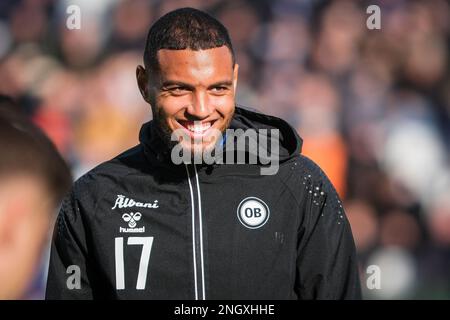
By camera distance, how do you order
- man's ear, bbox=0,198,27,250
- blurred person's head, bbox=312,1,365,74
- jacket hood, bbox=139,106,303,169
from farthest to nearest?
blurred person's head, bbox=312,1,365,74
man's ear, bbox=0,198,27,250
jacket hood, bbox=139,106,303,169

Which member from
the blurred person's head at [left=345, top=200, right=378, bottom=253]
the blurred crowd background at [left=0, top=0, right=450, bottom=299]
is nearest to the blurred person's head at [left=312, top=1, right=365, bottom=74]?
the blurred crowd background at [left=0, top=0, right=450, bottom=299]

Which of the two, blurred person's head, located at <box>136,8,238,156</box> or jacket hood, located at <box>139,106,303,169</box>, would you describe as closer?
blurred person's head, located at <box>136,8,238,156</box>

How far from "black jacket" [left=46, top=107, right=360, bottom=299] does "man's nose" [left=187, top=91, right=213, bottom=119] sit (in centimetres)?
16

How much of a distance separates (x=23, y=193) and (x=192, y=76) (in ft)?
6.67

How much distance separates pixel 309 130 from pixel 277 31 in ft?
1.65

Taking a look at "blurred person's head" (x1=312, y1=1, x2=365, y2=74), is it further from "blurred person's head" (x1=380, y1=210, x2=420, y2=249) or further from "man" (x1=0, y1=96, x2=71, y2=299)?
"man" (x1=0, y1=96, x2=71, y2=299)

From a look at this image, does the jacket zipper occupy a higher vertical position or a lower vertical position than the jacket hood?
lower

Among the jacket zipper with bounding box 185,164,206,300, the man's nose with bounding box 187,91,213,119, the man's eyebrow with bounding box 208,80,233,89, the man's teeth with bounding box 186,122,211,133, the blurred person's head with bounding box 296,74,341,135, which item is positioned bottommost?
the jacket zipper with bounding box 185,164,206,300

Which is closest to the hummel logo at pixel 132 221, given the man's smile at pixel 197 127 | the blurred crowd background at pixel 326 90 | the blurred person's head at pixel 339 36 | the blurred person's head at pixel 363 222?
the man's smile at pixel 197 127

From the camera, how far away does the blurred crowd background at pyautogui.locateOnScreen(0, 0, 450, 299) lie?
11.8 ft

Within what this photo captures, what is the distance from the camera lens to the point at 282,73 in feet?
12.0

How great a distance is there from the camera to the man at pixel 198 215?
5.90ft
